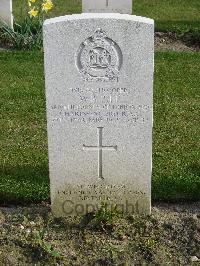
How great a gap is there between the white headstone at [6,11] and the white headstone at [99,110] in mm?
5617

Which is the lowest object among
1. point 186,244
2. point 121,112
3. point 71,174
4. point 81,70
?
point 186,244

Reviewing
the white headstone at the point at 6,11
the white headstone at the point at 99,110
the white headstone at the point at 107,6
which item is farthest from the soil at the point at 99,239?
the white headstone at the point at 6,11

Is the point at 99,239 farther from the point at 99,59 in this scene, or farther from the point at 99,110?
the point at 99,59

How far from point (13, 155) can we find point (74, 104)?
65.7 inches

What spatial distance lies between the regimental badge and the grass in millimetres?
1267

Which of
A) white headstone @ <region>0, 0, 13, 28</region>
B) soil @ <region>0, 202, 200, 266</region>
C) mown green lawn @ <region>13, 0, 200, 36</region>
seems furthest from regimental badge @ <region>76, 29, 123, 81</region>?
mown green lawn @ <region>13, 0, 200, 36</region>

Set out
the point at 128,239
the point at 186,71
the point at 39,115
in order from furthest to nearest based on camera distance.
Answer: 1. the point at 186,71
2. the point at 39,115
3. the point at 128,239

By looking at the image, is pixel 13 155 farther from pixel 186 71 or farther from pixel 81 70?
pixel 186 71

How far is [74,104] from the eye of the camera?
439cm

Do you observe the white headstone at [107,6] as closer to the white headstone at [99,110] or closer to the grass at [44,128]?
the grass at [44,128]

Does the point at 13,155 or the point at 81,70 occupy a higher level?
the point at 81,70

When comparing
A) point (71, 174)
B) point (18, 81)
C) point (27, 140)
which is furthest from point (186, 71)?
point (71, 174)

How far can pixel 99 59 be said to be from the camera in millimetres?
4293

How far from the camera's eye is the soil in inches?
169
